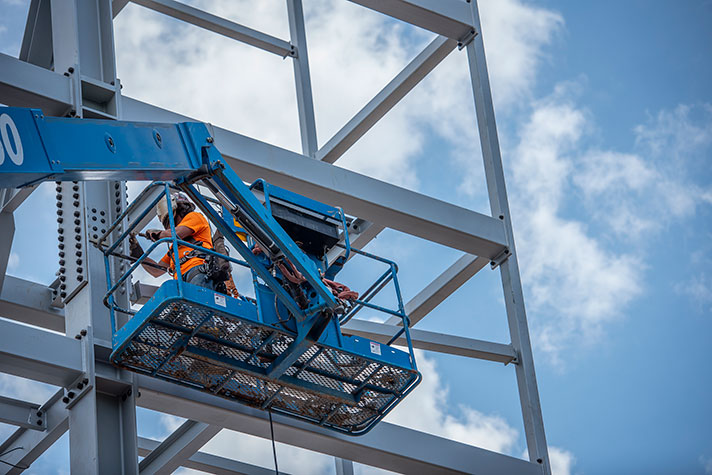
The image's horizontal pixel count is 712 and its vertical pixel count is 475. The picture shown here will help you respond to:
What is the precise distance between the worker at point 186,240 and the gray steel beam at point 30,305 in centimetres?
356

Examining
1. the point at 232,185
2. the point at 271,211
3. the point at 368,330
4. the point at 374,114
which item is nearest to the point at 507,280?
the point at 368,330

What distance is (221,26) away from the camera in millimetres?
18953

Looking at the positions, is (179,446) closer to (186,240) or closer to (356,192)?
(356,192)

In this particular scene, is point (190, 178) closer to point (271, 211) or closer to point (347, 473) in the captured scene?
point (271, 211)

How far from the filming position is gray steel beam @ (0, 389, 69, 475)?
538 inches

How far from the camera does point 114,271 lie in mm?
12336

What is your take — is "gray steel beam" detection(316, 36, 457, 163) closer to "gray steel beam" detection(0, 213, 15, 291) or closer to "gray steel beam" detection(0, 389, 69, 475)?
"gray steel beam" detection(0, 213, 15, 291)

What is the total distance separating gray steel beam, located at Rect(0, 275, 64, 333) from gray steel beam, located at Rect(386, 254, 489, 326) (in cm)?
570

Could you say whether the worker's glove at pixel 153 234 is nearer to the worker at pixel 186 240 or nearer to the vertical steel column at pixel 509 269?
the worker at pixel 186 240

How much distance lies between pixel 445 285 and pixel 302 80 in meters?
4.00

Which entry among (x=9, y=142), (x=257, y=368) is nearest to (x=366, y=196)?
(x=257, y=368)

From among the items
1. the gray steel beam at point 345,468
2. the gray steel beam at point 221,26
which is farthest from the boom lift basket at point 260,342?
the gray steel beam at point 221,26

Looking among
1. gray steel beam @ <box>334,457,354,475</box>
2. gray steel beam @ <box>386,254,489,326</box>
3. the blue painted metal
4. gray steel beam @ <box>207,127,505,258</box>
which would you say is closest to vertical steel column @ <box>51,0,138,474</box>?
gray steel beam @ <box>207,127,505,258</box>

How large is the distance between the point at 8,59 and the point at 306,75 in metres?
7.20
